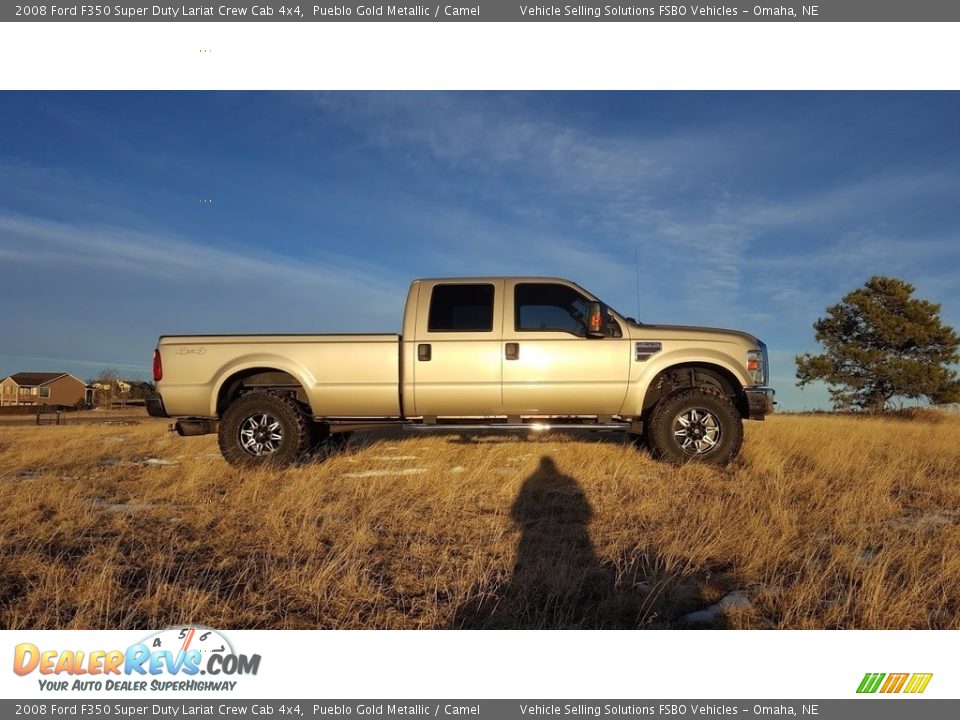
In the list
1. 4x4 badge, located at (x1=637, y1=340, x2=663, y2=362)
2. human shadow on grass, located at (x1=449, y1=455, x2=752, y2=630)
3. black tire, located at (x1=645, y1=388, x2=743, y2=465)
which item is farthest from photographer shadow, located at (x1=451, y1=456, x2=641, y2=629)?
4x4 badge, located at (x1=637, y1=340, x2=663, y2=362)

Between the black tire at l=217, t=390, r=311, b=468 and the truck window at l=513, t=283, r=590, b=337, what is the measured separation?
2887mm

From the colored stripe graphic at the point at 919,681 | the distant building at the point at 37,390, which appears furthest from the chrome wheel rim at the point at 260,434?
the distant building at the point at 37,390

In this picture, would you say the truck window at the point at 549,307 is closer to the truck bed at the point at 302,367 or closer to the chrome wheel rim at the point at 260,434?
the truck bed at the point at 302,367

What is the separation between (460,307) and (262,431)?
274cm

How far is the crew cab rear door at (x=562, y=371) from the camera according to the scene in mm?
6777

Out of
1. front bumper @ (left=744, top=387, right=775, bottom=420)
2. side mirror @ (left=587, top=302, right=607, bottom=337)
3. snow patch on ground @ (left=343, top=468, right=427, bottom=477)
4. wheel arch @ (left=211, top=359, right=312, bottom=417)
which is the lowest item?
snow patch on ground @ (left=343, top=468, right=427, bottom=477)

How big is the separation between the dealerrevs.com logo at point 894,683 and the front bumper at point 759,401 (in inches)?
172

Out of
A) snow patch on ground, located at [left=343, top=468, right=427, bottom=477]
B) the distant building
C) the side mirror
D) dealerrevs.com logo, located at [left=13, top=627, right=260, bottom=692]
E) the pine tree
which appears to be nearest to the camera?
dealerrevs.com logo, located at [left=13, top=627, right=260, bottom=692]

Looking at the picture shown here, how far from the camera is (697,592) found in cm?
316

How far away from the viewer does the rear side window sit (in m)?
6.98

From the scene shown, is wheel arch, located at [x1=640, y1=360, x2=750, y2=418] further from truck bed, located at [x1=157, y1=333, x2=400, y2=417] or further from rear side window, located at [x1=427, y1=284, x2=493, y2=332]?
truck bed, located at [x1=157, y1=333, x2=400, y2=417]

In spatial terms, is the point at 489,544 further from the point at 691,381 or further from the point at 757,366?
the point at 757,366

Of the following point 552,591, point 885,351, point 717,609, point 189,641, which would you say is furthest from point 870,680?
point 885,351

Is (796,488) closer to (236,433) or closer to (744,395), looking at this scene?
(744,395)
